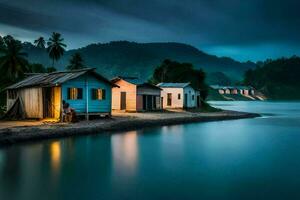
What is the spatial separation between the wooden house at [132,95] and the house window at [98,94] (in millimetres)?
11935

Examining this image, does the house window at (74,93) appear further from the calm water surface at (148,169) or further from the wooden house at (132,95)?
the wooden house at (132,95)

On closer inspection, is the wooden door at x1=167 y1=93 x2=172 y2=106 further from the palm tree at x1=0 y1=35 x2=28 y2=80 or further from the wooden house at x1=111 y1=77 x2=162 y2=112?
the palm tree at x1=0 y1=35 x2=28 y2=80

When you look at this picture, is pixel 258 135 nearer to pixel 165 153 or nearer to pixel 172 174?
pixel 165 153

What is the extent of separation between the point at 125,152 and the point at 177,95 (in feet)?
112

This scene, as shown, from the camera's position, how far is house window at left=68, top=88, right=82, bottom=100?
102ft

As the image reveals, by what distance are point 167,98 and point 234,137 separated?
25230 millimetres

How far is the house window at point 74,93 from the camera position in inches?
1230

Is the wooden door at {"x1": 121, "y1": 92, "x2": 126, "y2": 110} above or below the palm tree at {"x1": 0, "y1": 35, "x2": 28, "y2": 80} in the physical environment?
below

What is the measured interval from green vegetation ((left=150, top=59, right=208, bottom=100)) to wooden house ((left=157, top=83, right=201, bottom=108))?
1108 centimetres

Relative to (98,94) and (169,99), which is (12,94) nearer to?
(98,94)

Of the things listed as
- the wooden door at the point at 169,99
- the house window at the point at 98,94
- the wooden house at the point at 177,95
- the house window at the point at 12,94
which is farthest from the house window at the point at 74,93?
the wooden door at the point at 169,99

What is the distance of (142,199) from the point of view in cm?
1208

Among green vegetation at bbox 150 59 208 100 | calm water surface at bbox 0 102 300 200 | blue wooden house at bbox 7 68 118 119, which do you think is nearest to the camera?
calm water surface at bbox 0 102 300 200

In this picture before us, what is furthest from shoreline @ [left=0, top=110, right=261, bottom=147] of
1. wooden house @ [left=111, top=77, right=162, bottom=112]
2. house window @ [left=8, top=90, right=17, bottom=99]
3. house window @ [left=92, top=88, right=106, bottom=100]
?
house window @ [left=8, top=90, right=17, bottom=99]
